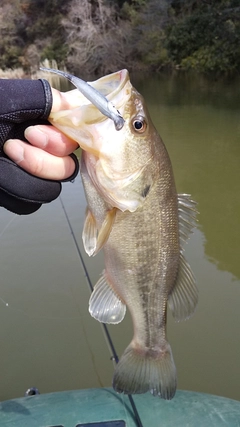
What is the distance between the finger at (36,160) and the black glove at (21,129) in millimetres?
26

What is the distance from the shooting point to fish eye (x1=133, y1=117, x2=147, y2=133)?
156 centimetres

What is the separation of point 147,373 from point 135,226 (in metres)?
0.71

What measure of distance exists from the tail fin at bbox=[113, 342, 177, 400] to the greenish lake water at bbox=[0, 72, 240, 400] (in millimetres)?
1817

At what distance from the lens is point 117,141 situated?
1.53 meters

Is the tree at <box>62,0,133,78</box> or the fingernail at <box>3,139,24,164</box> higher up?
the fingernail at <box>3,139,24,164</box>

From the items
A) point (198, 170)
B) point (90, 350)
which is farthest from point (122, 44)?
point (90, 350)

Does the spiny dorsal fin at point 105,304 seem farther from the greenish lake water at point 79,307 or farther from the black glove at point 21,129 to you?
the greenish lake water at point 79,307

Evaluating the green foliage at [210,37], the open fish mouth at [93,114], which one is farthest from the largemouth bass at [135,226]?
the green foliage at [210,37]

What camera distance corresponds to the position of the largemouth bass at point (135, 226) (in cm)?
151

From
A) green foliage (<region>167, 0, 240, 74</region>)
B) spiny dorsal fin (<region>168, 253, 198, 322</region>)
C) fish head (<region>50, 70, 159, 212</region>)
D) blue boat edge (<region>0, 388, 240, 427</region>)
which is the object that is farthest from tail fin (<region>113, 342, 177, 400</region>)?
green foliage (<region>167, 0, 240, 74</region>)

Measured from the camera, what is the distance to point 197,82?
23031mm

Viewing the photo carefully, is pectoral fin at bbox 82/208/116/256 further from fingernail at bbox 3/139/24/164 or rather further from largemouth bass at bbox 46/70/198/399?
fingernail at bbox 3/139/24/164

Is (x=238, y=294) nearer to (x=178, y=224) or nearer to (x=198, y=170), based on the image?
(x=178, y=224)

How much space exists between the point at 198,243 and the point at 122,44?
28030mm
